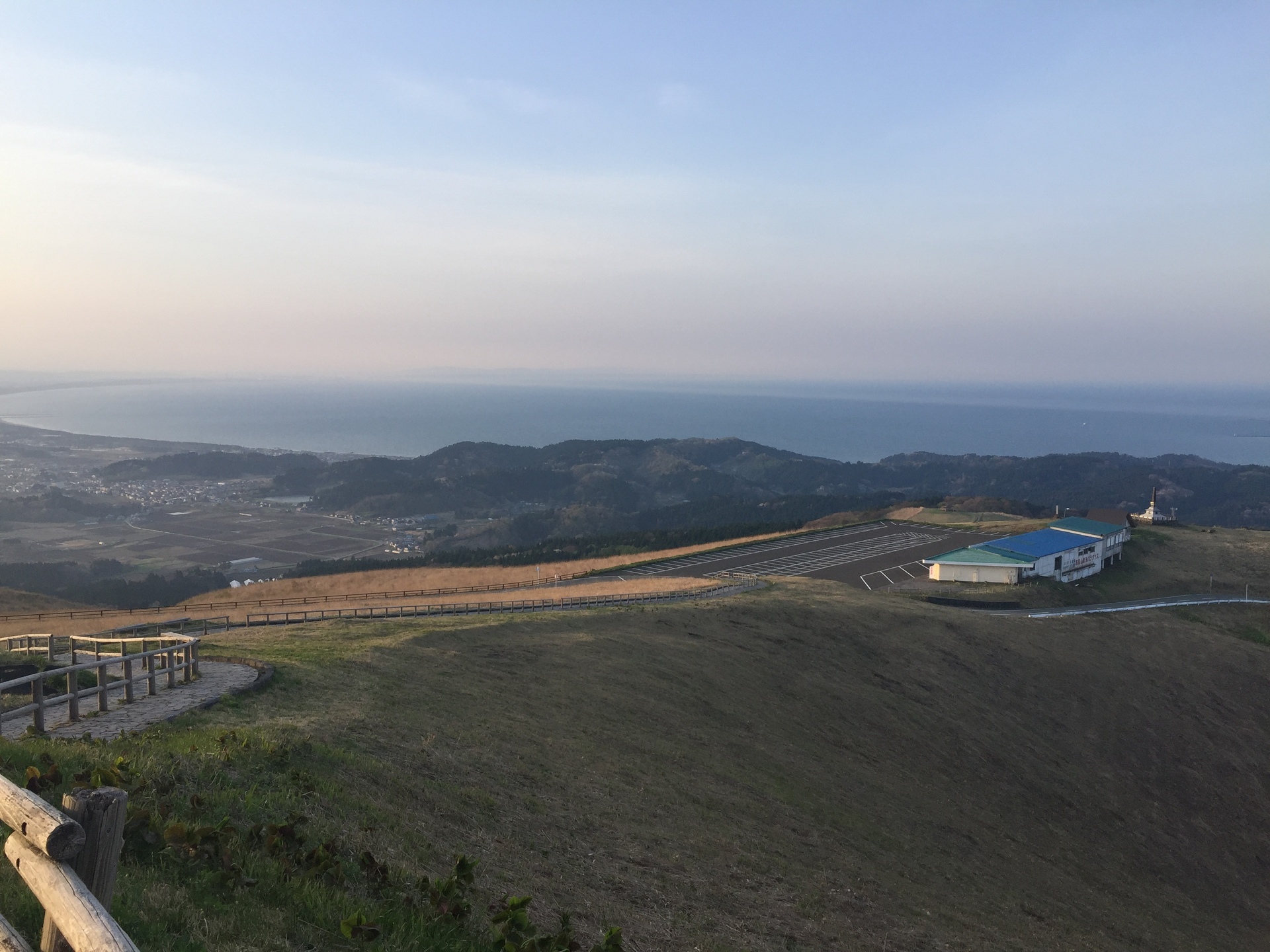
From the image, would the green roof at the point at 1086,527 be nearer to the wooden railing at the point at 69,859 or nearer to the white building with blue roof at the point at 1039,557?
the white building with blue roof at the point at 1039,557

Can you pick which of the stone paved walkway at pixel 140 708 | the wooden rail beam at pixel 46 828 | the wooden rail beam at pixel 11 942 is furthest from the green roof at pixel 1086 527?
the wooden rail beam at pixel 11 942

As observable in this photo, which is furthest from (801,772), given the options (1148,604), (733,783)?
(1148,604)

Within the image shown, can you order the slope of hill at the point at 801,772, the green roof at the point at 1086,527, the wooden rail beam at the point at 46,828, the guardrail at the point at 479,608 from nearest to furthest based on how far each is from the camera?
the wooden rail beam at the point at 46,828 → the slope of hill at the point at 801,772 → the guardrail at the point at 479,608 → the green roof at the point at 1086,527

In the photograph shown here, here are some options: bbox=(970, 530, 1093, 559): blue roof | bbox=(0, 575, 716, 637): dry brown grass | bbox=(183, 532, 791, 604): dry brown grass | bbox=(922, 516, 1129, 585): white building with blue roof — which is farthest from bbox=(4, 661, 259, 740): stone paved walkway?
bbox=(970, 530, 1093, 559): blue roof

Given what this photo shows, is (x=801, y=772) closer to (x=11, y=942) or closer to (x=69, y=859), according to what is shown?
(x=69, y=859)

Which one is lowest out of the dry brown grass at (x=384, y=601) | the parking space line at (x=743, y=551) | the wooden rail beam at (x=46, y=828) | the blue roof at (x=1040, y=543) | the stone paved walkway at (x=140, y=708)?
the dry brown grass at (x=384, y=601)

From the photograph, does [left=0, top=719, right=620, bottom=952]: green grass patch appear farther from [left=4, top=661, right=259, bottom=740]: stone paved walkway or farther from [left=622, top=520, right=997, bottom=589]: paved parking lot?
[left=622, top=520, right=997, bottom=589]: paved parking lot
